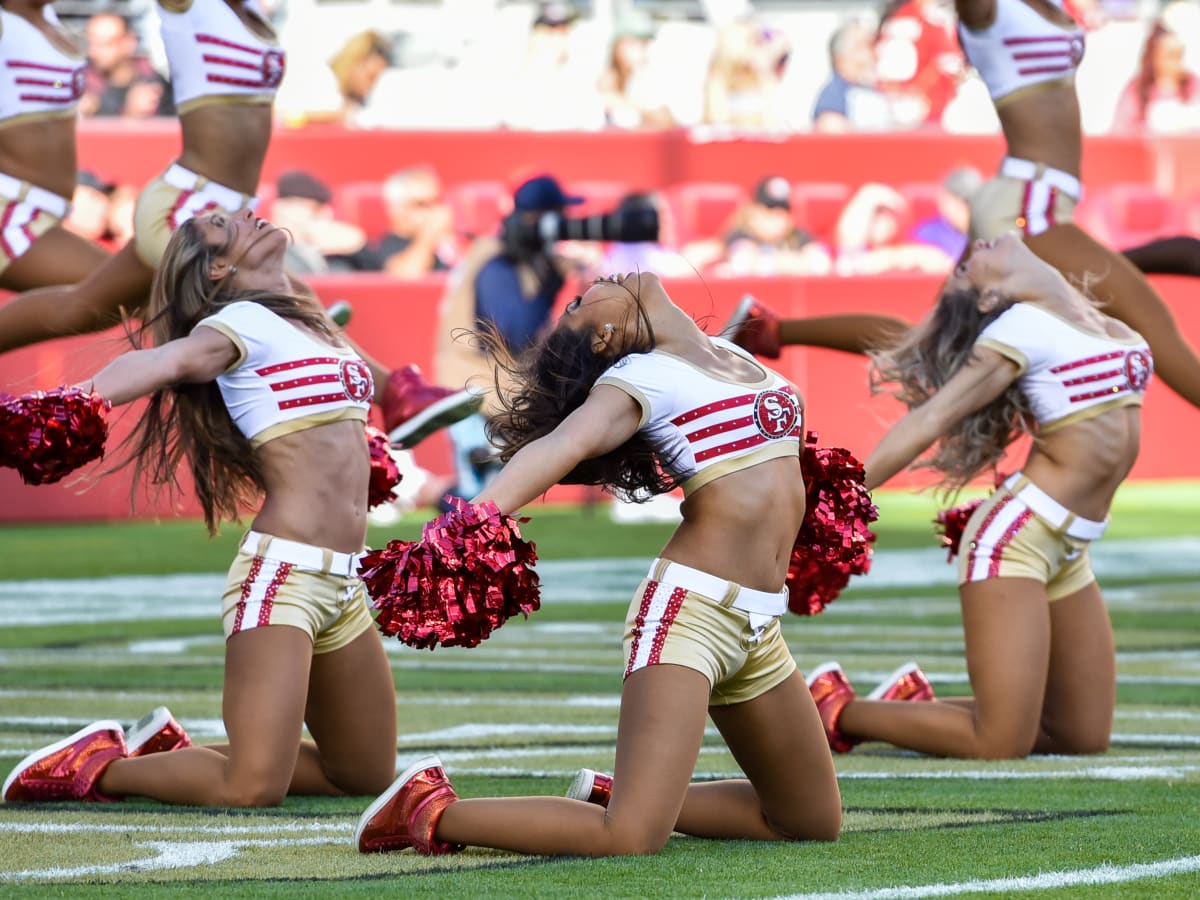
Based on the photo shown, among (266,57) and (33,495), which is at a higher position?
(266,57)

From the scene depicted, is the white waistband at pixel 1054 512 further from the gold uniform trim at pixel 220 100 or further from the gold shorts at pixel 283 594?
the gold uniform trim at pixel 220 100

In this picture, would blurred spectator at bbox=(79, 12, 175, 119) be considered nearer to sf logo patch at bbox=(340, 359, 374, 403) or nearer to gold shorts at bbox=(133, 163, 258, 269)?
gold shorts at bbox=(133, 163, 258, 269)

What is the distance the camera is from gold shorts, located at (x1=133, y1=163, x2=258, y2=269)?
20.4 feet

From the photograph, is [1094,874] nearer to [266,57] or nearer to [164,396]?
[164,396]

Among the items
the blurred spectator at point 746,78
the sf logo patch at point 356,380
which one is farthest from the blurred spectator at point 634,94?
the sf logo patch at point 356,380

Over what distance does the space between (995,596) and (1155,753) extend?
605 mm

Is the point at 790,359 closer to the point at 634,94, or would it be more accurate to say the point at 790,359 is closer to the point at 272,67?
the point at 634,94

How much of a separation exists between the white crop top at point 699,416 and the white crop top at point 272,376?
111 centimetres

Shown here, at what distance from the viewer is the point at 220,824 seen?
4254mm

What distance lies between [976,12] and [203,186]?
2.65 metres

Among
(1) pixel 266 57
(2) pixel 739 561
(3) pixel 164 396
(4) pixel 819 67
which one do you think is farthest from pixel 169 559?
(4) pixel 819 67

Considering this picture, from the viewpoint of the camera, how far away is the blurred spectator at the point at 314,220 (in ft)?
42.8

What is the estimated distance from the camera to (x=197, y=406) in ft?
15.4

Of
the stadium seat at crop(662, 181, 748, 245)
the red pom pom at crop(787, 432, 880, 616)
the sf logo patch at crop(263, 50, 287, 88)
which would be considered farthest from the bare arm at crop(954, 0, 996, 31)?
the stadium seat at crop(662, 181, 748, 245)
